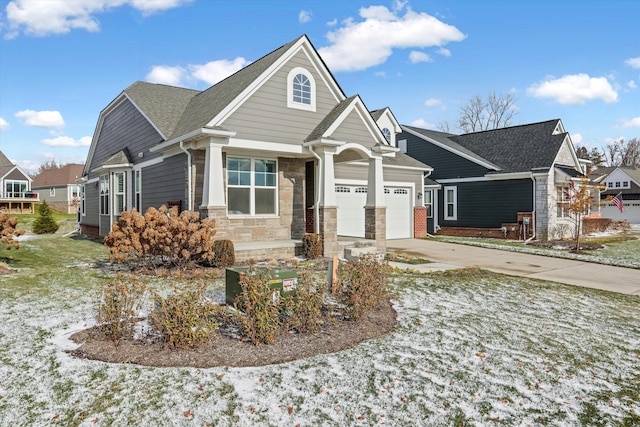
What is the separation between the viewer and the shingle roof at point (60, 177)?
5162 cm

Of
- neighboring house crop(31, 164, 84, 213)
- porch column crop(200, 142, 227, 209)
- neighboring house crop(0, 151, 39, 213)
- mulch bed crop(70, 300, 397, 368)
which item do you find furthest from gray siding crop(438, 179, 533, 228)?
neighboring house crop(31, 164, 84, 213)

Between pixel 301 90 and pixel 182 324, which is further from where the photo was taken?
pixel 301 90

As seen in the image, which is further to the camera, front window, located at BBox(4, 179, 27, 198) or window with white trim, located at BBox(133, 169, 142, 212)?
front window, located at BBox(4, 179, 27, 198)

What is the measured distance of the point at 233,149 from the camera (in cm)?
1216

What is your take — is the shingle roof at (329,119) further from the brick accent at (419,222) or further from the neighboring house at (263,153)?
the brick accent at (419,222)

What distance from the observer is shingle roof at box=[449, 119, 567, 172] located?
20.7 m

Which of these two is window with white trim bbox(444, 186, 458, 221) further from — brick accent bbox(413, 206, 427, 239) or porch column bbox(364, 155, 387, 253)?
porch column bbox(364, 155, 387, 253)

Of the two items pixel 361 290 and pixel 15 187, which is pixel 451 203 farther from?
pixel 15 187

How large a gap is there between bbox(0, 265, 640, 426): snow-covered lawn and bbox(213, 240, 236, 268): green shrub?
160 inches

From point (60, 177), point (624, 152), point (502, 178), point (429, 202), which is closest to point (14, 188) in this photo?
point (60, 177)

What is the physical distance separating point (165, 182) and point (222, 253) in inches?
184

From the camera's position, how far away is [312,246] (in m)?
12.0

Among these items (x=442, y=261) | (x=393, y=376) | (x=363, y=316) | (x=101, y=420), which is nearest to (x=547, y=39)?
(x=442, y=261)

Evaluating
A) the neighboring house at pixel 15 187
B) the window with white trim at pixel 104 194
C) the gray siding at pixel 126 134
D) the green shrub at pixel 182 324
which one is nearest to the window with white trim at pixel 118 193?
the window with white trim at pixel 104 194
